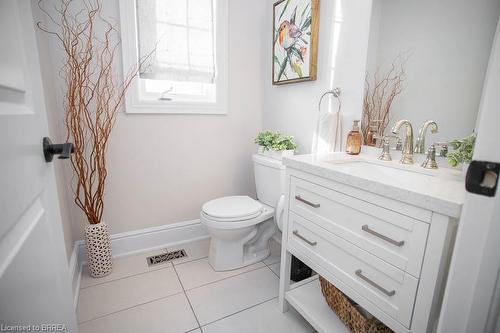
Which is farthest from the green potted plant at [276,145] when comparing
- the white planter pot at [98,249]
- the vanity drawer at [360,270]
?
the white planter pot at [98,249]

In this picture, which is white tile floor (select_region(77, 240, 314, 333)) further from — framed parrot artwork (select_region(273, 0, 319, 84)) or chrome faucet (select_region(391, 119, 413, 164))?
framed parrot artwork (select_region(273, 0, 319, 84))

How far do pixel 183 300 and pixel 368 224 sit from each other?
1.19 meters

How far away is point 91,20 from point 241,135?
1.31 m

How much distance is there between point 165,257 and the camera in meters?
1.95

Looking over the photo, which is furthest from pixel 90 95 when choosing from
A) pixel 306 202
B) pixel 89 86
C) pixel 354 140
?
pixel 354 140

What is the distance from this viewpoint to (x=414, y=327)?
2.64 feet

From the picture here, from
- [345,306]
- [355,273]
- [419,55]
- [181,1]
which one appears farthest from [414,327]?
[181,1]

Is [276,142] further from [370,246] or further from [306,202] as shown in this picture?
[370,246]

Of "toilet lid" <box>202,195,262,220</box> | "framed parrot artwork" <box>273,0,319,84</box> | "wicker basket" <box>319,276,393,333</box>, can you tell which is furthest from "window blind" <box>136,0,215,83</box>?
"wicker basket" <box>319,276,393,333</box>

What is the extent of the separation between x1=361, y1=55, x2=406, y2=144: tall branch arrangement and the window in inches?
44.5

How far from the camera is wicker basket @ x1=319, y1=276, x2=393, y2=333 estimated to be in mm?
1026

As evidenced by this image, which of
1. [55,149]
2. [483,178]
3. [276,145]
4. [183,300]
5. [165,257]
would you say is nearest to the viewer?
[483,178]

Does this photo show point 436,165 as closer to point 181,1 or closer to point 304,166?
point 304,166

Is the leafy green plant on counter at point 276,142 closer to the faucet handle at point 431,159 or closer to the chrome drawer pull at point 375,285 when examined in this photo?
the faucet handle at point 431,159
